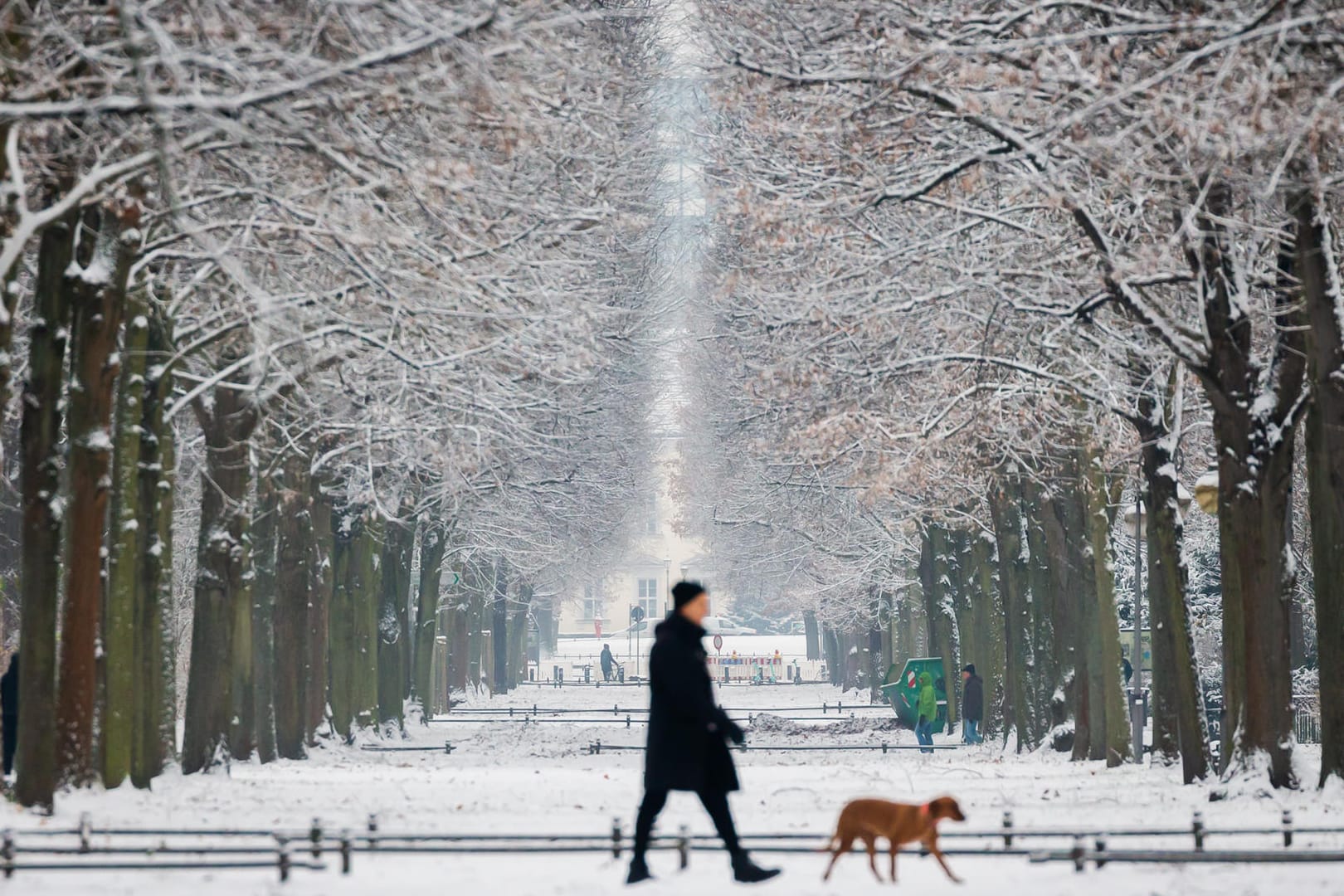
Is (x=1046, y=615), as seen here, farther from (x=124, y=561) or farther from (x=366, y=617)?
(x=124, y=561)

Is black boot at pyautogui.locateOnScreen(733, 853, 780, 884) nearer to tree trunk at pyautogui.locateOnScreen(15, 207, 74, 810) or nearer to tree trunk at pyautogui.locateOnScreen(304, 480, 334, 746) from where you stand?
tree trunk at pyautogui.locateOnScreen(15, 207, 74, 810)

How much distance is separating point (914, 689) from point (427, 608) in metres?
11.1

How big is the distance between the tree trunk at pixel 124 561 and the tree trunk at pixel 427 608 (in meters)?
22.3

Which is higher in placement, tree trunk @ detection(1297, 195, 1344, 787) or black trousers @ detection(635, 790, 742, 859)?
tree trunk @ detection(1297, 195, 1344, 787)

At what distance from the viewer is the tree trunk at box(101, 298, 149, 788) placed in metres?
17.5

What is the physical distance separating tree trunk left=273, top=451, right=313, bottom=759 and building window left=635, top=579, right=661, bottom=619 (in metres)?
107

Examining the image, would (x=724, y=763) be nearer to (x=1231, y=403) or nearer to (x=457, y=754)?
(x=1231, y=403)

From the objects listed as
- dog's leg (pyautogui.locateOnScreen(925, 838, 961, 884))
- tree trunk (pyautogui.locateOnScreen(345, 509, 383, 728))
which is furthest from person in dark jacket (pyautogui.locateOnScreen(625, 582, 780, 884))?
tree trunk (pyautogui.locateOnScreen(345, 509, 383, 728))

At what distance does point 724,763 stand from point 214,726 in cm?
1211

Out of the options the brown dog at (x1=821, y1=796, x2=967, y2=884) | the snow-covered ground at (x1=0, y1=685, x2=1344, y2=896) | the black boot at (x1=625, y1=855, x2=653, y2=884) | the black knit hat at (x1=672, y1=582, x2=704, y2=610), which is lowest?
the snow-covered ground at (x1=0, y1=685, x2=1344, y2=896)

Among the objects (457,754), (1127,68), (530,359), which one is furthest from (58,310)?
(457,754)

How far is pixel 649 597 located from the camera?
5443 inches

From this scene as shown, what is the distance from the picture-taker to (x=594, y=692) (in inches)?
2813

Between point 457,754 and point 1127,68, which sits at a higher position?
point 1127,68
